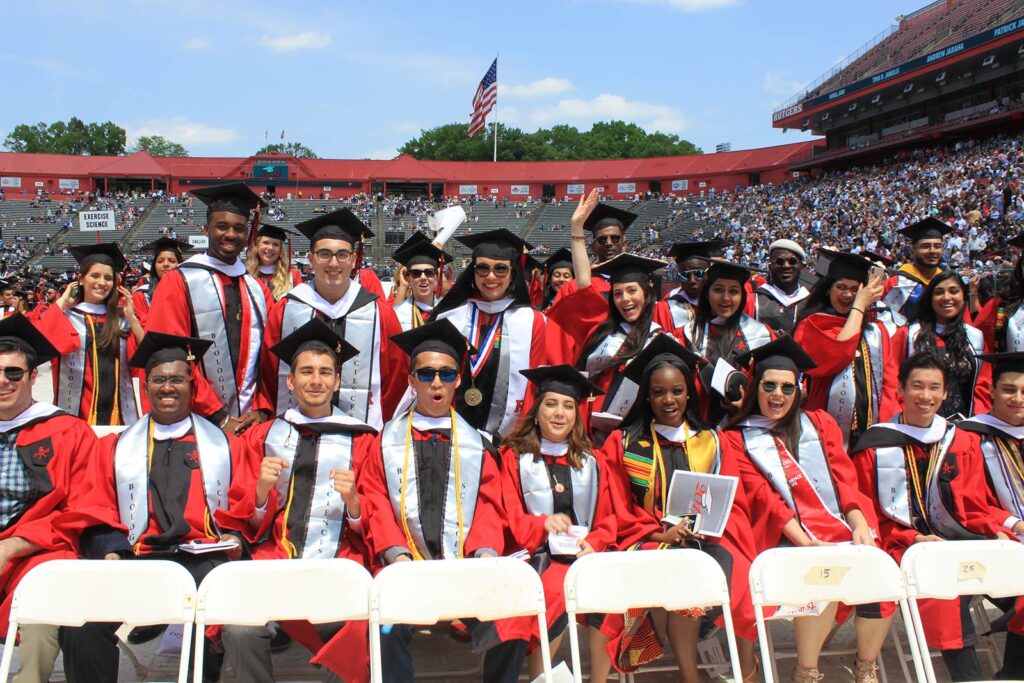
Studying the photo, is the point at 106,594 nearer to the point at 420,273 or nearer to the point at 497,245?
the point at 497,245

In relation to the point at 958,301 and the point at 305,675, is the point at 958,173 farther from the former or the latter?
the point at 305,675

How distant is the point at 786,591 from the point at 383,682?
1.56 m

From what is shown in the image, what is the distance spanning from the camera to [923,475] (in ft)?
11.9

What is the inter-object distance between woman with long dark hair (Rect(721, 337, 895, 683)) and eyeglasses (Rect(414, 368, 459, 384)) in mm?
1350

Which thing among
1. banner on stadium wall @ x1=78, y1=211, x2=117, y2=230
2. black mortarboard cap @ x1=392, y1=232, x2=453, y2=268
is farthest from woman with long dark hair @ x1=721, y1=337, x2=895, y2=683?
banner on stadium wall @ x1=78, y1=211, x2=117, y2=230

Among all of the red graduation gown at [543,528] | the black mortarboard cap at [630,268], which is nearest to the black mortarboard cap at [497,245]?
the black mortarboard cap at [630,268]

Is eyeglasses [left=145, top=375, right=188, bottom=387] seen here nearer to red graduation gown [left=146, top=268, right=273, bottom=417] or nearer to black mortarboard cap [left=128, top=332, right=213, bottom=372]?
black mortarboard cap [left=128, top=332, right=213, bottom=372]

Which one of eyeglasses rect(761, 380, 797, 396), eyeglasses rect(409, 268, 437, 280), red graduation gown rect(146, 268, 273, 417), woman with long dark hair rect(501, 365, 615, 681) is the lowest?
woman with long dark hair rect(501, 365, 615, 681)

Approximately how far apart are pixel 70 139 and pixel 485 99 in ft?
215

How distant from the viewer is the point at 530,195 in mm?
49219

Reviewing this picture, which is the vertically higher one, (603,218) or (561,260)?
(603,218)

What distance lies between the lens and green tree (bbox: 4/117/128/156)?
274ft

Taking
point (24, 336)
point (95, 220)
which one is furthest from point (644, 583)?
point (95, 220)

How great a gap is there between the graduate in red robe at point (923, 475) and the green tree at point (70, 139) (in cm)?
9583
